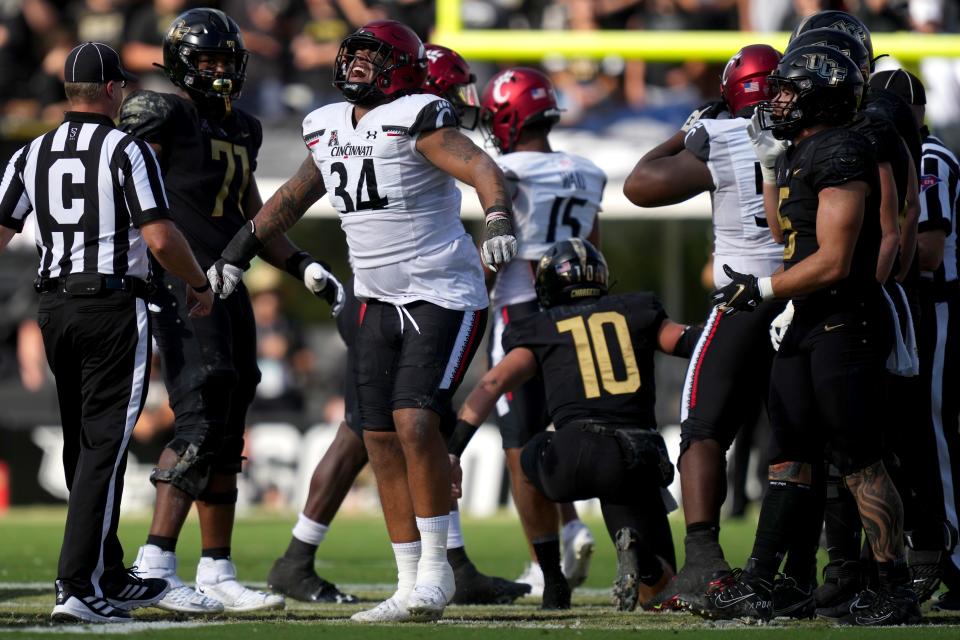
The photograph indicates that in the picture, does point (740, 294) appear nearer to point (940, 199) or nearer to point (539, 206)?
point (940, 199)

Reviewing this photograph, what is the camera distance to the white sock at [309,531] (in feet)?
22.9

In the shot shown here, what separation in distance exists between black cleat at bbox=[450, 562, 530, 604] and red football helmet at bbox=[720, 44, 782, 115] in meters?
2.34

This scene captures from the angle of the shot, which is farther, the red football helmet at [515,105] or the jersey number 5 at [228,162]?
the red football helmet at [515,105]

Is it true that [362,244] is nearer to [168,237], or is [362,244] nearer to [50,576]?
[168,237]

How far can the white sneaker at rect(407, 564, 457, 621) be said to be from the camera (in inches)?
214

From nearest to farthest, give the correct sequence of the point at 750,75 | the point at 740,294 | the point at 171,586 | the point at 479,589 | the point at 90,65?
1. the point at 740,294
2. the point at 90,65
3. the point at 171,586
4. the point at 750,75
5. the point at 479,589

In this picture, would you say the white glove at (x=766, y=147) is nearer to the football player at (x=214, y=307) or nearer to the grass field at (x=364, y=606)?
the grass field at (x=364, y=606)

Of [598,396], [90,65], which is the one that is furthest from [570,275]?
[90,65]

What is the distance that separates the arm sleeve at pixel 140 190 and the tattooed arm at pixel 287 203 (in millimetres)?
500

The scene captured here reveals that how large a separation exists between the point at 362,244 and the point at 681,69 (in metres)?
8.54

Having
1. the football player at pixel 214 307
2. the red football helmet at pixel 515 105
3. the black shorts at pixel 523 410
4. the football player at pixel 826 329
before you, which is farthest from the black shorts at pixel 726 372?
the red football helmet at pixel 515 105

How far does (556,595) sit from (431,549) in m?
0.92

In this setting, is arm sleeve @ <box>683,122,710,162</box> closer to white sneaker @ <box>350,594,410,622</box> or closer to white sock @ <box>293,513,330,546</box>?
white sneaker @ <box>350,594,410,622</box>

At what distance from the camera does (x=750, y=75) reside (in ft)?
20.3
